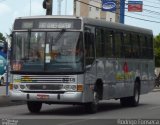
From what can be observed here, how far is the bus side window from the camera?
20.0 m

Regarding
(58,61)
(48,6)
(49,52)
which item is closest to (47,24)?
(49,52)

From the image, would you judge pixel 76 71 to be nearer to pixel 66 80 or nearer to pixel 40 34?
pixel 66 80

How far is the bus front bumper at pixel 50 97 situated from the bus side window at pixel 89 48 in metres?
1.24

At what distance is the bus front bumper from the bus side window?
1.24m

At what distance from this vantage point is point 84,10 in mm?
95500

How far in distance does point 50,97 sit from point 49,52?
4.77 feet

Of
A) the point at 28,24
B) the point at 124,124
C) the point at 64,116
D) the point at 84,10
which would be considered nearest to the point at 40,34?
the point at 28,24

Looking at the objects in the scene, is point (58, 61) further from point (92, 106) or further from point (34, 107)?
point (34, 107)

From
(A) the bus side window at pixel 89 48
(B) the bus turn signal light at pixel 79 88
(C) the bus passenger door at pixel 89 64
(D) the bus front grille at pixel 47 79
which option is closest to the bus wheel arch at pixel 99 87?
(C) the bus passenger door at pixel 89 64

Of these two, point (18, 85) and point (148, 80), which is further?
point (148, 80)

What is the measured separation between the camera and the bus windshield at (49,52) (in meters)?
19.6

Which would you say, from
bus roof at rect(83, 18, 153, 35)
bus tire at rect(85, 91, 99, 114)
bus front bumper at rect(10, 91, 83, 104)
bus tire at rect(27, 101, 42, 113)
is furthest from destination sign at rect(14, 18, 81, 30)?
bus tire at rect(27, 101, 42, 113)

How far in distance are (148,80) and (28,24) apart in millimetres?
8852

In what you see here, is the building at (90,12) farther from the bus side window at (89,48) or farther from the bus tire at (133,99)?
the bus side window at (89,48)
